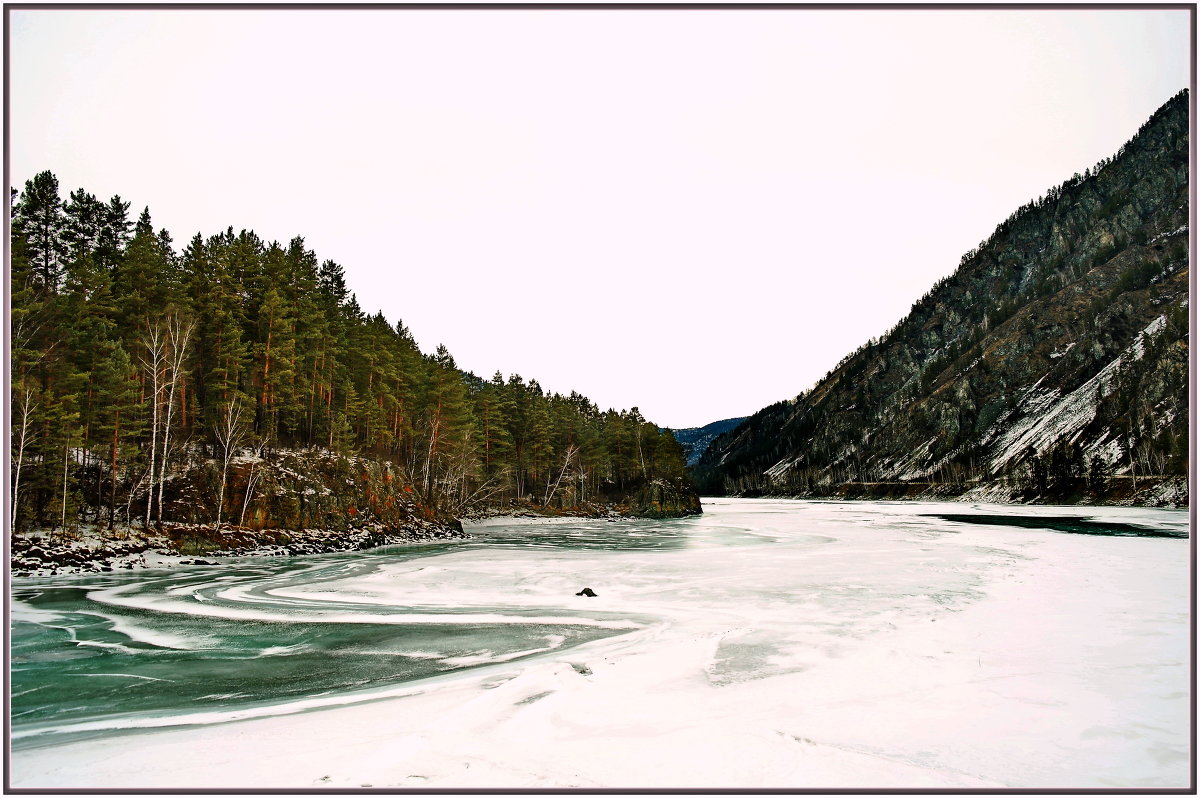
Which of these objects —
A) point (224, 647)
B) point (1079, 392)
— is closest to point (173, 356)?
point (224, 647)

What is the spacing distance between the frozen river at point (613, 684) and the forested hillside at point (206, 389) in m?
6.65

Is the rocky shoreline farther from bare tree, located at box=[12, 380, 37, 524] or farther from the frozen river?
the frozen river

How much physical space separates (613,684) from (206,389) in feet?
131

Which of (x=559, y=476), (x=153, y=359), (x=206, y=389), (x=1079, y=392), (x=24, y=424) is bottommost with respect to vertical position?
(x=559, y=476)

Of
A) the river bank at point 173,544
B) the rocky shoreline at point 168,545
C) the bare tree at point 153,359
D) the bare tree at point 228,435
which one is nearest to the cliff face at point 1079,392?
the river bank at point 173,544

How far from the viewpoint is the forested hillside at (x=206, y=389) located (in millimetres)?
23516

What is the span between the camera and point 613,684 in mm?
8008

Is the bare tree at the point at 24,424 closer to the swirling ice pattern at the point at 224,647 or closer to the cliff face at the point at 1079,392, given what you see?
the swirling ice pattern at the point at 224,647

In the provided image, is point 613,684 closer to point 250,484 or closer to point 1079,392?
point 250,484

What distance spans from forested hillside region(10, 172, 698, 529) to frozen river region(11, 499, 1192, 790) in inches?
262

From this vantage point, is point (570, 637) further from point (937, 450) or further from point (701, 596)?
point (937, 450)

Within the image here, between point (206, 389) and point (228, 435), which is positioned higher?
point (206, 389)

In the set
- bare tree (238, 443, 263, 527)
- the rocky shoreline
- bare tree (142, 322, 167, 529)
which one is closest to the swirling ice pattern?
the rocky shoreline

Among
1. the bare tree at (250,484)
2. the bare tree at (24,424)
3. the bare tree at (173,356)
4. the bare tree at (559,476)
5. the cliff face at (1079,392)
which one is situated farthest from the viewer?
the cliff face at (1079,392)
